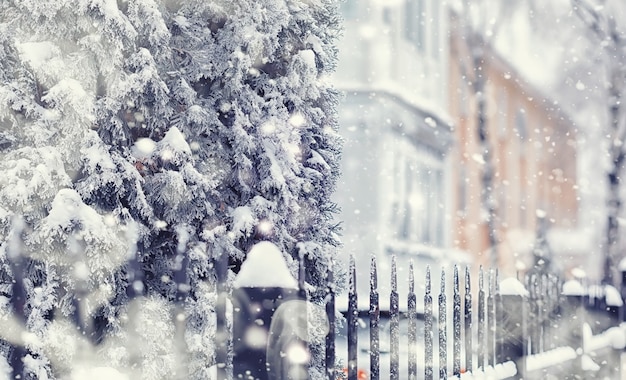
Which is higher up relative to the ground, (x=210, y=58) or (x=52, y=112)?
(x=210, y=58)

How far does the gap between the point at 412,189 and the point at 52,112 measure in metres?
13.4

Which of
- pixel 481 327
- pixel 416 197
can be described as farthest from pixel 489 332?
pixel 416 197

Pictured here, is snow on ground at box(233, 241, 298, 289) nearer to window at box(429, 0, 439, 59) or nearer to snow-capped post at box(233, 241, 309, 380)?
snow-capped post at box(233, 241, 309, 380)

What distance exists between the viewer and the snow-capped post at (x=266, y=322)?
9.68ft

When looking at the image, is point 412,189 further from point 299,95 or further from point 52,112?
point 52,112

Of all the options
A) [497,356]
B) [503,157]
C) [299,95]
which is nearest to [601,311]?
[497,356]

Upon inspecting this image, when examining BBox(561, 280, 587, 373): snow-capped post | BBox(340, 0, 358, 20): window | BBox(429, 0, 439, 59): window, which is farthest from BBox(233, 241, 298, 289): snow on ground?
BBox(429, 0, 439, 59): window

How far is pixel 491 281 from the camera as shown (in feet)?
17.6

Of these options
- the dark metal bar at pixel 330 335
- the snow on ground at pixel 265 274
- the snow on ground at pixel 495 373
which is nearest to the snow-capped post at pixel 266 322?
the snow on ground at pixel 265 274

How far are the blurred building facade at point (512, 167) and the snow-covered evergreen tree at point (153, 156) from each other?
33.2ft

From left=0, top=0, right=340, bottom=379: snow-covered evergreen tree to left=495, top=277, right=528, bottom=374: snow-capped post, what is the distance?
126cm

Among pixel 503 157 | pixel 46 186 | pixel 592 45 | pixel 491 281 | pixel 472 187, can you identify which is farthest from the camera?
pixel 503 157

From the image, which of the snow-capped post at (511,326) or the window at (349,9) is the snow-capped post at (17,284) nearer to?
the snow-capped post at (511,326)

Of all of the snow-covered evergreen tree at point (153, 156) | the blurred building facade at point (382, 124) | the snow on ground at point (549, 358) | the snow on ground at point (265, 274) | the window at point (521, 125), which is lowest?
the snow on ground at point (549, 358)
